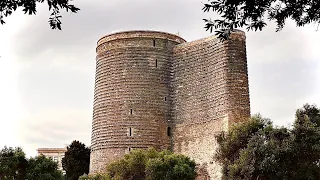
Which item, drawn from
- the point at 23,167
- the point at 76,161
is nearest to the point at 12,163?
the point at 23,167

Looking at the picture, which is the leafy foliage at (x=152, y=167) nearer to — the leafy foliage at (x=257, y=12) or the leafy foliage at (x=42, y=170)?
the leafy foliage at (x=42, y=170)

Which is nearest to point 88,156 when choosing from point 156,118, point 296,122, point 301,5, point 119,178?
point 156,118

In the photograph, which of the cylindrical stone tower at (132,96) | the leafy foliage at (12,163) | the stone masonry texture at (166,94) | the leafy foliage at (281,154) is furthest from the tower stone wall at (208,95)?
the leafy foliage at (12,163)

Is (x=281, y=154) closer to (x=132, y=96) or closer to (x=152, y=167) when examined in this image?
(x=152, y=167)

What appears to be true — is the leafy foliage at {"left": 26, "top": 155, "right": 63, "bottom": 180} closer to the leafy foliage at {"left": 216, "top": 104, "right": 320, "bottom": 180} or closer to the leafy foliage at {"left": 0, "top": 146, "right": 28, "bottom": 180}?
the leafy foliage at {"left": 0, "top": 146, "right": 28, "bottom": 180}

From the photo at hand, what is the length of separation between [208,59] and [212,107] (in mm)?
3258

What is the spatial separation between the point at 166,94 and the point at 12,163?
11680 mm

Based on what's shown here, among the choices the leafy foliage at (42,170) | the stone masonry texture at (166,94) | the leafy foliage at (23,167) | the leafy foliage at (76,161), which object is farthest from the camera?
the leafy foliage at (76,161)

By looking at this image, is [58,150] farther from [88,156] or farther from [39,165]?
[39,165]

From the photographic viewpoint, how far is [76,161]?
39.7 meters

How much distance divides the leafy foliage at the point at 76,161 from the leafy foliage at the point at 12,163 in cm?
941

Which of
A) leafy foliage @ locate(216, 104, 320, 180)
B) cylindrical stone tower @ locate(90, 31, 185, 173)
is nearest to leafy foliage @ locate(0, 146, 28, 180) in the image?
cylindrical stone tower @ locate(90, 31, 185, 173)

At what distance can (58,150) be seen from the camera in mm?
61250

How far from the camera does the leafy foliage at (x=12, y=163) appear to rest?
27.7 meters
